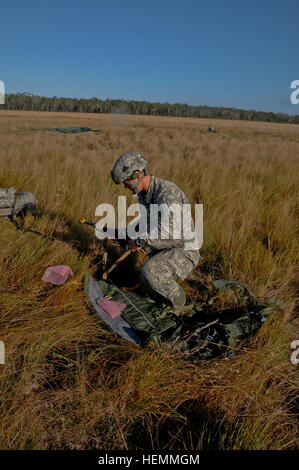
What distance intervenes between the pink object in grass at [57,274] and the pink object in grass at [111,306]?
0.38 meters

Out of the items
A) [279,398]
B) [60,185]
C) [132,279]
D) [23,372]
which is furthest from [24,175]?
[279,398]

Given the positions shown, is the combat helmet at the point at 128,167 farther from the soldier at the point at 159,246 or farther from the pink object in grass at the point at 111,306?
the pink object in grass at the point at 111,306

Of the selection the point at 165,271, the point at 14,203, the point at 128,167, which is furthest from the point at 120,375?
the point at 14,203

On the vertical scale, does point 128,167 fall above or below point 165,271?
above

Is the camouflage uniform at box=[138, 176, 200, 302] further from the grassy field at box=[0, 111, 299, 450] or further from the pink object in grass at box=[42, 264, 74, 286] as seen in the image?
the pink object in grass at box=[42, 264, 74, 286]

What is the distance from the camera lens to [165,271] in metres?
2.70

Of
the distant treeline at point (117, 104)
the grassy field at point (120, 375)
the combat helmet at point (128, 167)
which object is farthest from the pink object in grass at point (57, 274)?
the distant treeline at point (117, 104)

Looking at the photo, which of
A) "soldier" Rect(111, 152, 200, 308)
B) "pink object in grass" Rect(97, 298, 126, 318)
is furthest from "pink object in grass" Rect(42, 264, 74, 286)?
"soldier" Rect(111, 152, 200, 308)

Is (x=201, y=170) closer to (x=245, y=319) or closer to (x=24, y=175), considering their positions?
(x=24, y=175)

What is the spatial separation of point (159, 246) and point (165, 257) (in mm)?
143

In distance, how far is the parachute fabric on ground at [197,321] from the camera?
2004 mm

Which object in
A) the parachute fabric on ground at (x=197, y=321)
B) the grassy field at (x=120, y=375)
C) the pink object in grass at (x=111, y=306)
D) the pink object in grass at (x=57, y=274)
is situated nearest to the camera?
the grassy field at (x=120, y=375)

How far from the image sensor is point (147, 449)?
1.43m

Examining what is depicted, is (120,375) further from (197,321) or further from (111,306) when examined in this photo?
(197,321)
